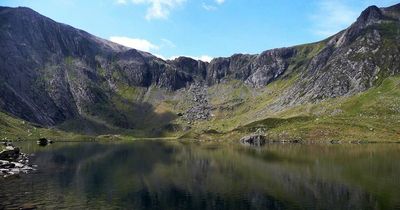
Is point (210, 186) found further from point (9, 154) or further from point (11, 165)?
point (9, 154)

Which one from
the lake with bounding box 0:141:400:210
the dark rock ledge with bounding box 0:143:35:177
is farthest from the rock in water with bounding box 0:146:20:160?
the lake with bounding box 0:141:400:210

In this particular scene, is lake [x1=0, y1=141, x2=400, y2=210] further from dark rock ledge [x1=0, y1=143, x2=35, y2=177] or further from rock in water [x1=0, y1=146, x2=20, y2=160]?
rock in water [x1=0, y1=146, x2=20, y2=160]

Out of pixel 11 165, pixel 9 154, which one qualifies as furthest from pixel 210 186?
pixel 9 154

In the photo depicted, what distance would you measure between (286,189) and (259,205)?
75.6ft

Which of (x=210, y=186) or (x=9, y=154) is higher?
(x=9, y=154)

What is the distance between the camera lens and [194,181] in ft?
403

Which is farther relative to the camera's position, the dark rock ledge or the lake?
the dark rock ledge

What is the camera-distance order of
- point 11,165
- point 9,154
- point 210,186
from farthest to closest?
1. point 9,154
2. point 11,165
3. point 210,186

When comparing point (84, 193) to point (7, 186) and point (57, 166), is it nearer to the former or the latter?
point (7, 186)

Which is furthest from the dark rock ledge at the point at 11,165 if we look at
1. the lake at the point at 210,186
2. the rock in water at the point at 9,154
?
the lake at the point at 210,186

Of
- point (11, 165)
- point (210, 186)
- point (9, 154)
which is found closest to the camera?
point (210, 186)

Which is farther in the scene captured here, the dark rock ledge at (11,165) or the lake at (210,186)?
the dark rock ledge at (11,165)

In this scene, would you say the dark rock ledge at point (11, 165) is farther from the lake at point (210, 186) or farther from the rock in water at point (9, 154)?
the lake at point (210, 186)

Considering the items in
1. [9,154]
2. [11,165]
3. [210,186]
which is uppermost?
[9,154]
